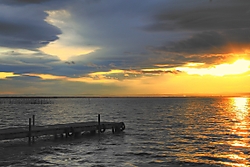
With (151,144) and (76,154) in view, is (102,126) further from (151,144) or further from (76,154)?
(76,154)

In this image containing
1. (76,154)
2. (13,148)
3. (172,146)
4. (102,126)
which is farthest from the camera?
(102,126)

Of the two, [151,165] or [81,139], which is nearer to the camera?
[151,165]

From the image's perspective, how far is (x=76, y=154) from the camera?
23.2 m

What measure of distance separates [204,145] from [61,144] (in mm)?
14469

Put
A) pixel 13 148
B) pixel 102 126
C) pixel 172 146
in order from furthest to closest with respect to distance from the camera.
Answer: pixel 102 126 → pixel 172 146 → pixel 13 148

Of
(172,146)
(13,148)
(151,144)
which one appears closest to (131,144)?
(151,144)

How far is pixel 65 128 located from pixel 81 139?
2209 mm

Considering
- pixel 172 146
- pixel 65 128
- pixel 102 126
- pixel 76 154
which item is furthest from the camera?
pixel 102 126

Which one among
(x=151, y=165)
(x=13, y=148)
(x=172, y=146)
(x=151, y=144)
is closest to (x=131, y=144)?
(x=151, y=144)

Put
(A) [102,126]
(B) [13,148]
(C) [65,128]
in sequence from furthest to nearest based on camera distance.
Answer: (A) [102,126] → (C) [65,128] → (B) [13,148]

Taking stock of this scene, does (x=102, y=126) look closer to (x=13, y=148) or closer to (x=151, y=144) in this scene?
(x=151, y=144)

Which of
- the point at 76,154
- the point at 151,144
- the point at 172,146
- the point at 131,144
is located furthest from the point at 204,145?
the point at 76,154

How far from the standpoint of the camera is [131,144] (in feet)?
93.5

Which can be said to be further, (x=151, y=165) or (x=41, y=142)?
(x=41, y=142)
